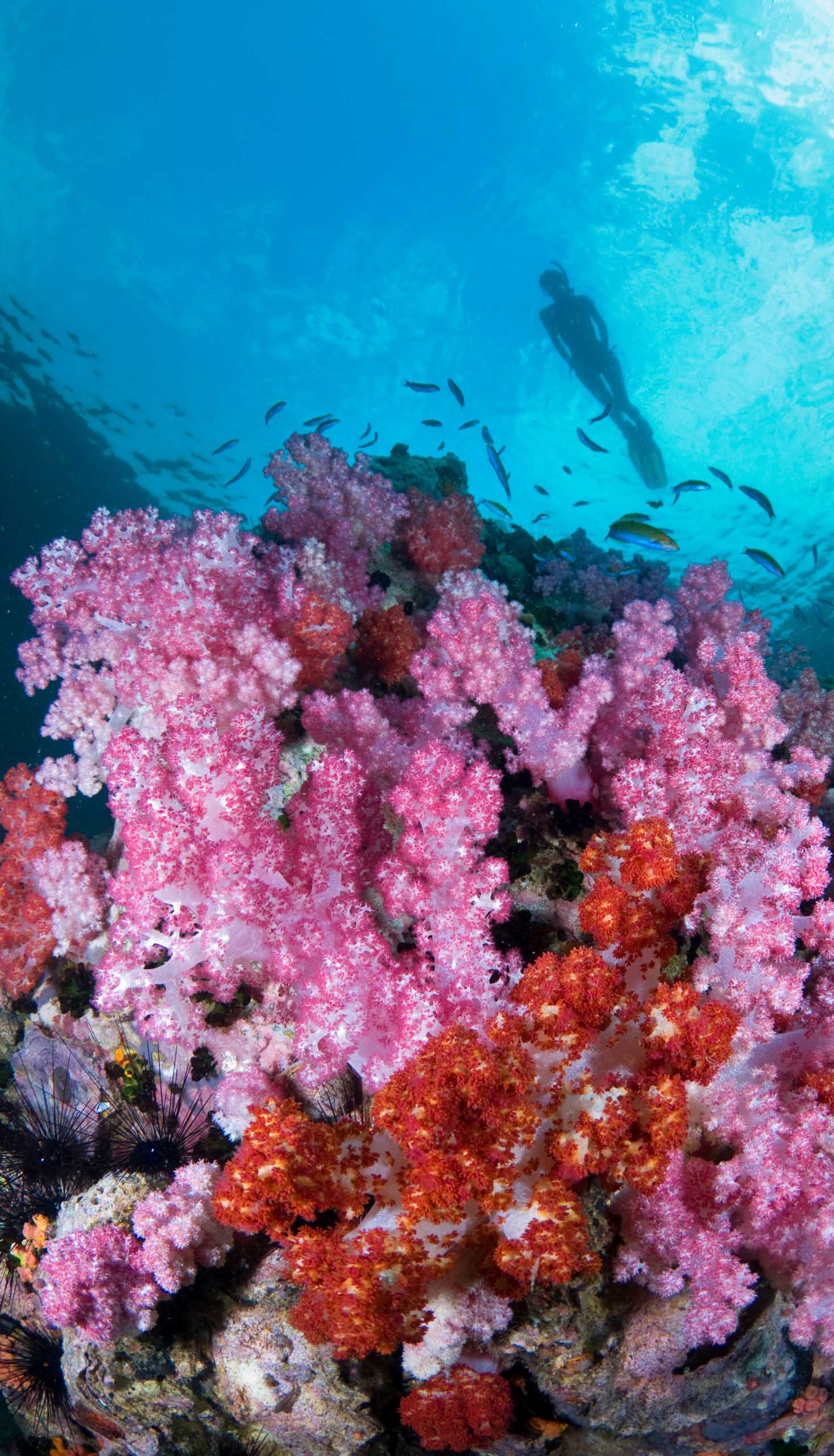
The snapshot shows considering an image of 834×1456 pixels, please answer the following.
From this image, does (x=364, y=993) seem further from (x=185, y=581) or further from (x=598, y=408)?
(x=598, y=408)

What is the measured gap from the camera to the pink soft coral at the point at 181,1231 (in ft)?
11.0

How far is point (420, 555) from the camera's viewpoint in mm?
6074

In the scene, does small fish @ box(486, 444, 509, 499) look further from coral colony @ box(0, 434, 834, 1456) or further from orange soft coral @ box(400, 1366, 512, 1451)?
orange soft coral @ box(400, 1366, 512, 1451)

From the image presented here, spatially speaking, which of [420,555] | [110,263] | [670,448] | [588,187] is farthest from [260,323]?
[420,555]

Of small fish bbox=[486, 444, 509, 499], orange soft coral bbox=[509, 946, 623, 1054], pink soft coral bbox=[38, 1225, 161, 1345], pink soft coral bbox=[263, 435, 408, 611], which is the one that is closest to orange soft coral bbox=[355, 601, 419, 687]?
pink soft coral bbox=[263, 435, 408, 611]

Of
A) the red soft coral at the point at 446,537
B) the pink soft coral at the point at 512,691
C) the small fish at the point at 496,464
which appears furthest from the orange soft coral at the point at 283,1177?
the small fish at the point at 496,464

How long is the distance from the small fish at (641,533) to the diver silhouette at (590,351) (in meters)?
20.7

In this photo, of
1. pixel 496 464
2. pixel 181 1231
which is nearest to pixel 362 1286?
pixel 181 1231

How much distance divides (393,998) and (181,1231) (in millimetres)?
1805

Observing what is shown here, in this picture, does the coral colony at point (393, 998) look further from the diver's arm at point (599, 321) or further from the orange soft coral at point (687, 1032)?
the diver's arm at point (599, 321)

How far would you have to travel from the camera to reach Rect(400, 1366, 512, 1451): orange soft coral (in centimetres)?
302

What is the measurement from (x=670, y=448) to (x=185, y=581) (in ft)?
114

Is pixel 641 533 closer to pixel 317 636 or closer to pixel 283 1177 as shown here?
pixel 317 636

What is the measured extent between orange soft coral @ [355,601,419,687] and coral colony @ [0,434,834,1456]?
0.13ft
